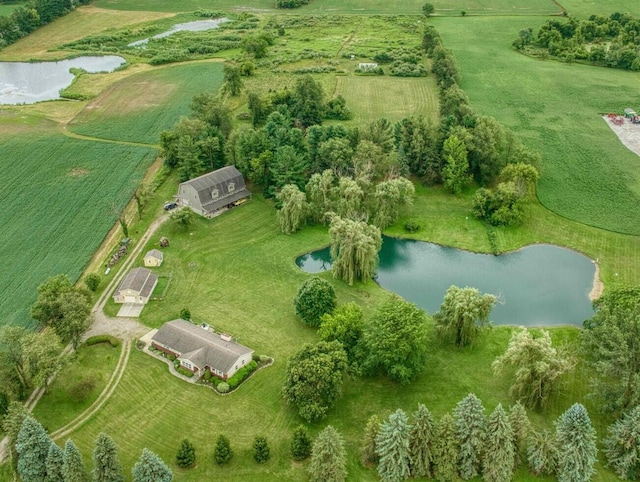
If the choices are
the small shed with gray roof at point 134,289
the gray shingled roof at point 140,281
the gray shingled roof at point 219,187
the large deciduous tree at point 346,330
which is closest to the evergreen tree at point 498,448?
the large deciduous tree at point 346,330

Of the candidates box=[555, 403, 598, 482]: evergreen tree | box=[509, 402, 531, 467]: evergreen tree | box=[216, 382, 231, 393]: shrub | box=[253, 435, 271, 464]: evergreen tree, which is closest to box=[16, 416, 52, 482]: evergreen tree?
box=[216, 382, 231, 393]: shrub

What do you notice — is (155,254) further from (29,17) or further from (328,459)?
(29,17)

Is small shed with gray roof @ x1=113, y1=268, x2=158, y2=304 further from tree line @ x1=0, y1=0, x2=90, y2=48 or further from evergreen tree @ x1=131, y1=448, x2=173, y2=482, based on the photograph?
tree line @ x1=0, y1=0, x2=90, y2=48

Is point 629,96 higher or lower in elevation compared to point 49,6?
lower

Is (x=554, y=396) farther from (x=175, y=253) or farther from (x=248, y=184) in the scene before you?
(x=248, y=184)

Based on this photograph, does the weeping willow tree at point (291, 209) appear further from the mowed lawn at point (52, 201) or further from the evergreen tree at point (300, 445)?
the evergreen tree at point (300, 445)

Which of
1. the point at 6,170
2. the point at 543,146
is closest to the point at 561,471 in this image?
the point at 543,146

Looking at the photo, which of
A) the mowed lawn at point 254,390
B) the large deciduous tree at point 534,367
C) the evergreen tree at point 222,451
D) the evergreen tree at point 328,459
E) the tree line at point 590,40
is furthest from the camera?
the tree line at point 590,40
